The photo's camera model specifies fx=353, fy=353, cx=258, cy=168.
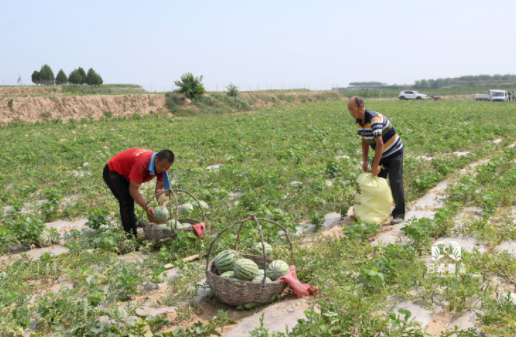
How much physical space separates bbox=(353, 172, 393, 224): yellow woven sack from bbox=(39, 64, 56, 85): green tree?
53366 mm

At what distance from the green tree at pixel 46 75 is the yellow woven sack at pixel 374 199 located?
53366mm

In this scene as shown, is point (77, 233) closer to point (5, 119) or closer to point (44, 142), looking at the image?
point (44, 142)

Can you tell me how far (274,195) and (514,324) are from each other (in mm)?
4379

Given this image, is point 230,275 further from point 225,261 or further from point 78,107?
point 78,107

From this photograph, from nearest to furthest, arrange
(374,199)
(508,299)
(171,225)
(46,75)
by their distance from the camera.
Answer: (508,299), (171,225), (374,199), (46,75)

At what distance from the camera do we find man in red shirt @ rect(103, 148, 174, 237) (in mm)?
4934

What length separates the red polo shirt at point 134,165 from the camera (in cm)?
493

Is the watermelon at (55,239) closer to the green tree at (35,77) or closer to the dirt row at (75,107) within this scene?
the dirt row at (75,107)

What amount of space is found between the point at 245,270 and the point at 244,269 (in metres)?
0.01

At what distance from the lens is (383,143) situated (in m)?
5.79

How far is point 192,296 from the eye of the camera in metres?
3.75

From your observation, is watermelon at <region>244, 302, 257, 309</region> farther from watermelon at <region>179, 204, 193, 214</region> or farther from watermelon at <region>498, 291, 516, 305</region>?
watermelon at <region>179, 204, 193, 214</region>

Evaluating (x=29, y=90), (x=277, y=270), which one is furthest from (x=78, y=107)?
(x=277, y=270)

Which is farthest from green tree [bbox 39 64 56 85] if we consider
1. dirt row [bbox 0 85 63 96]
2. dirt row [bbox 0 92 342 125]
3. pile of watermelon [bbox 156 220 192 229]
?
pile of watermelon [bbox 156 220 192 229]
